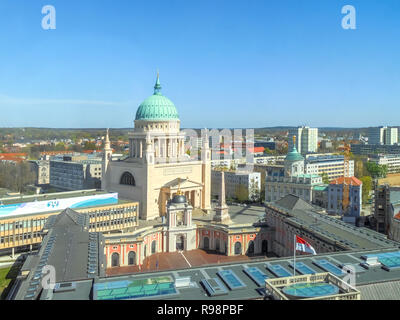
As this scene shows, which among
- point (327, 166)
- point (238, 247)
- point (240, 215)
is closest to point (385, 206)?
point (240, 215)

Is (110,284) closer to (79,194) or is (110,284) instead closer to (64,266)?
(64,266)

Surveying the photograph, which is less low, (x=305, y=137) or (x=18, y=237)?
(x=305, y=137)

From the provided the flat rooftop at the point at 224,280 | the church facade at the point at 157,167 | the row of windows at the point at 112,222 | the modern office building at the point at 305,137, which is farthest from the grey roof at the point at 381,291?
the modern office building at the point at 305,137

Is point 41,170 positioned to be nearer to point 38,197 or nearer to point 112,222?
point 38,197

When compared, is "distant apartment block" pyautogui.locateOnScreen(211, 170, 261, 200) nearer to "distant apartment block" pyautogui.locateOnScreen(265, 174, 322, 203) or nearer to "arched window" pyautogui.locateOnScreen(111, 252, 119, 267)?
"distant apartment block" pyautogui.locateOnScreen(265, 174, 322, 203)

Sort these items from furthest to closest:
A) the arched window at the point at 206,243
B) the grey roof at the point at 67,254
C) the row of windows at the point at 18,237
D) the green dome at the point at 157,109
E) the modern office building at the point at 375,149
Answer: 1. the modern office building at the point at 375,149
2. the green dome at the point at 157,109
3. the arched window at the point at 206,243
4. the row of windows at the point at 18,237
5. the grey roof at the point at 67,254

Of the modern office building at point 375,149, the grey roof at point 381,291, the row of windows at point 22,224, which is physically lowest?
the row of windows at point 22,224

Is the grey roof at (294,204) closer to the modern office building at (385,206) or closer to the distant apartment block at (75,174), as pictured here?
the modern office building at (385,206)
